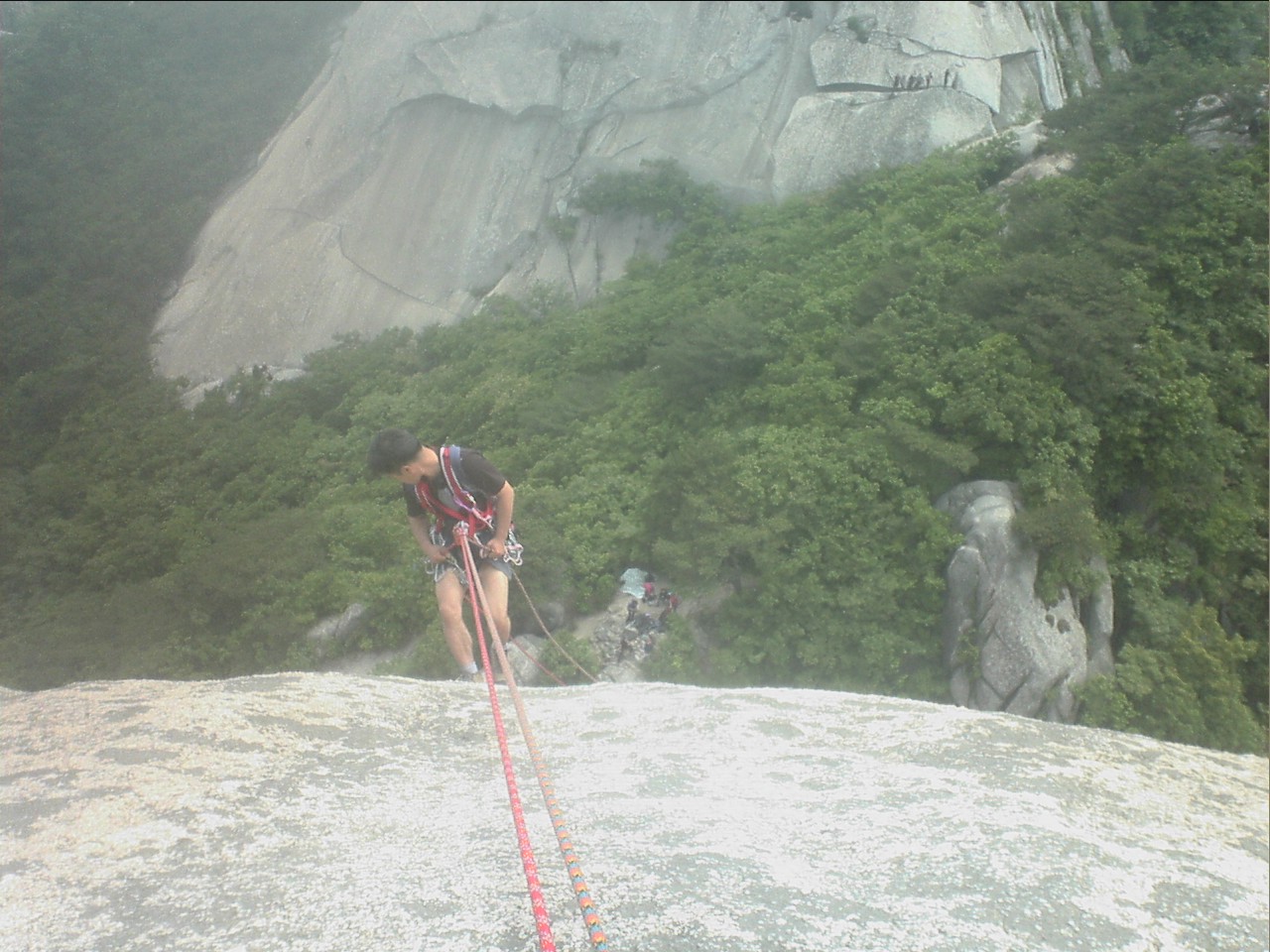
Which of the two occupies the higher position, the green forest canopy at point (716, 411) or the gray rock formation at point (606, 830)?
the green forest canopy at point (716, 411)

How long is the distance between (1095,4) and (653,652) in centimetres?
1859

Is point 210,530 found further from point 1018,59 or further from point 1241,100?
point 1018,59

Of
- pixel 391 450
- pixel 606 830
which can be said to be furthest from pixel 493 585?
pixel 606 830

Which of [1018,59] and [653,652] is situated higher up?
[1018,59]

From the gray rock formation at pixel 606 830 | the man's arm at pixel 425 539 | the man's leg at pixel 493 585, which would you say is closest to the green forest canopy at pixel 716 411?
the gray rock formation at pixel 606 830

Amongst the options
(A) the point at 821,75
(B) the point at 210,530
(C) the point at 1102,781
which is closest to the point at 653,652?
(B) the point at 210,530

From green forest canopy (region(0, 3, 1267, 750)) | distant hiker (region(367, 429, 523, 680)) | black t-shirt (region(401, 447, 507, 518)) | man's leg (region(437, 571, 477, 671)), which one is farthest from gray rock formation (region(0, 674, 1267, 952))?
green forest canopy (region(0, 3, 1267, 750))

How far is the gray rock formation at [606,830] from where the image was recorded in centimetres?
239

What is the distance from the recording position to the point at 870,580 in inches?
366

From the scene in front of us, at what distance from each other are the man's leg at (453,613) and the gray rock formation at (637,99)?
7420 millimetres

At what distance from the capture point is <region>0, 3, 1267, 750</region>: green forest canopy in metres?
5.20

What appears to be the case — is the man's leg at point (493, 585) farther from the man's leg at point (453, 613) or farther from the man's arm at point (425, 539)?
the man's arm at point (425, 539)

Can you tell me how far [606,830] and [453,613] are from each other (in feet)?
6.66

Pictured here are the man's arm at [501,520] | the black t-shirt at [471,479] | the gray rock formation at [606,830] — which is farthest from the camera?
the man's arm at [501,520]
